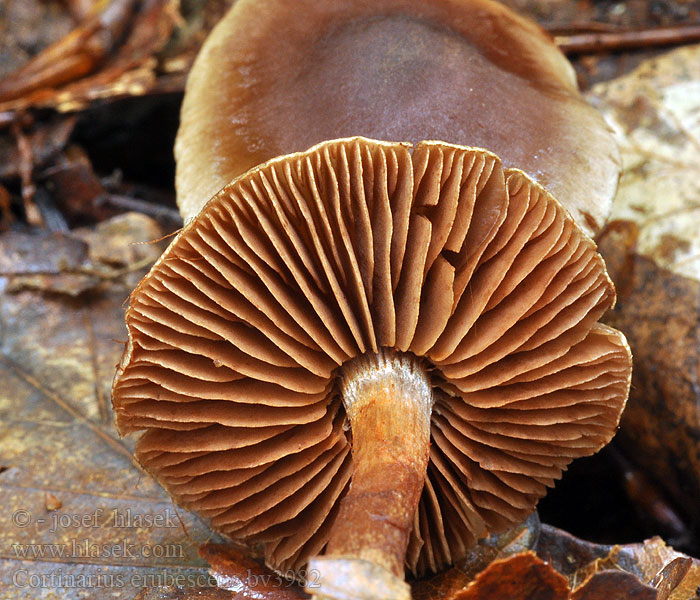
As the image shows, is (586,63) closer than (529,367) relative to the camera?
No

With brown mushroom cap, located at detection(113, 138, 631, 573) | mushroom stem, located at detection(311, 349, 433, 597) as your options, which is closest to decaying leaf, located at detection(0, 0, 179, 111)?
brown mushroom cap, located at detection(113, 138, 631, 573)

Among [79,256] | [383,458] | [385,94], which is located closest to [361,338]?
[383,458]

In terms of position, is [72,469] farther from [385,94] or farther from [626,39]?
[626,39]

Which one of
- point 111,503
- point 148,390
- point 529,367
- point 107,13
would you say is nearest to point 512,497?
point 529,367

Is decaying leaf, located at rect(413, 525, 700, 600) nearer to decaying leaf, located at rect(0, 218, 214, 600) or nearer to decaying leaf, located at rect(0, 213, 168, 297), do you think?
decaying leaf, located at rect(0, 218, 214, 600)

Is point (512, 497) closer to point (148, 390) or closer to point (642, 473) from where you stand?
point (642, 473)

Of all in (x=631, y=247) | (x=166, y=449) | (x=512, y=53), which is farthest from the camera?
(x=631, y=247)
